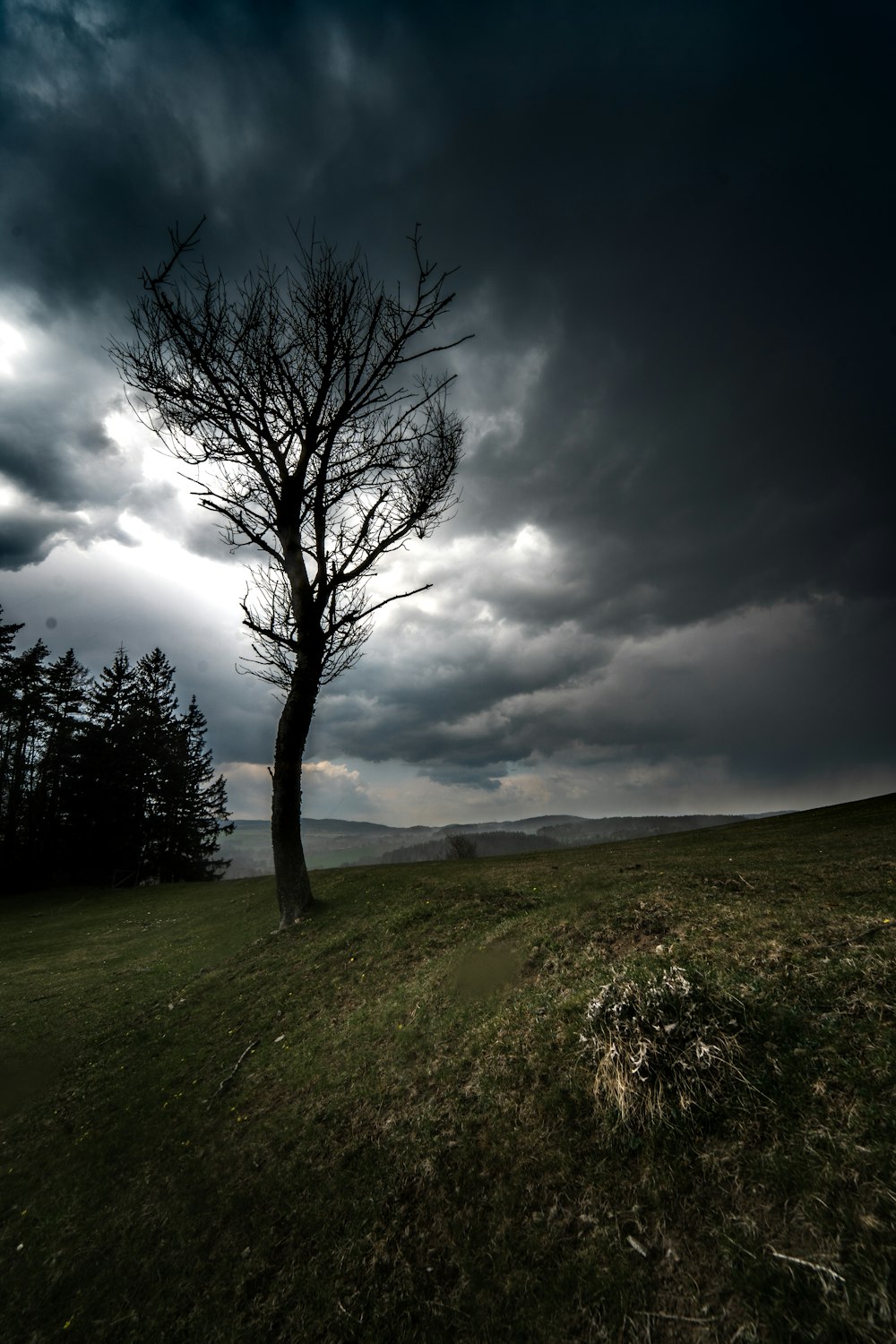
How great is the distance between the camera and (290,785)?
1173 cm

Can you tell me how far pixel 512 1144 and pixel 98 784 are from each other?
145 feet

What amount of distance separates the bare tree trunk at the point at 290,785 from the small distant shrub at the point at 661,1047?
28.0ft

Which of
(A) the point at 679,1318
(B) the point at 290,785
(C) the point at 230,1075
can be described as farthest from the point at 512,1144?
(B) the point at 290,785

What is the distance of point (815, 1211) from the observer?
2.83 metres

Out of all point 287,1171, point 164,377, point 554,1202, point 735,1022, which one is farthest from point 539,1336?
point 164,377

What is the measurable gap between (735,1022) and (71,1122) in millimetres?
7910

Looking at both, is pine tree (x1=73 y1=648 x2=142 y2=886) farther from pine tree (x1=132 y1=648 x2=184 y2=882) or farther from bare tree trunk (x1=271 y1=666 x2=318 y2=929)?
bare tree trunk (x1=271 y1=666 x2=318 y2=929)

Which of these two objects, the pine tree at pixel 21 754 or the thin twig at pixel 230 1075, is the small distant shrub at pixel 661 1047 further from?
the pine tree at pixel 21 754

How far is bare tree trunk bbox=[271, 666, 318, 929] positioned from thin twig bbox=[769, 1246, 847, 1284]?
1023 centimetres

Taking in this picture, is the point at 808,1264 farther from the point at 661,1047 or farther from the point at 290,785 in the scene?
the point at 290,785

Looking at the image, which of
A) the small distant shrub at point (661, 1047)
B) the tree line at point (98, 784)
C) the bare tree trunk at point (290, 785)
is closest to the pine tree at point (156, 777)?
the tree line at point (98, 784)

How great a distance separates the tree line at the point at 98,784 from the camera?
3897 cm

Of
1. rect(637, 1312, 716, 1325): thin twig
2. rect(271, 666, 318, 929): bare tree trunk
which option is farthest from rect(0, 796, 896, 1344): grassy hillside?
rect(271, 666, 318, 929): bare tree trunk

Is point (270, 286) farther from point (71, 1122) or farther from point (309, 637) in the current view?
point (71, 1122)
